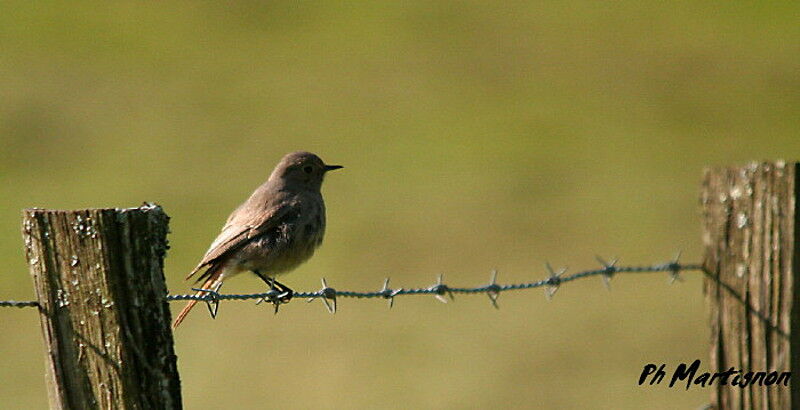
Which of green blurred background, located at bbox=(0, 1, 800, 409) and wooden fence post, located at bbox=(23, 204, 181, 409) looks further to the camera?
green blurred background, located at bbox=(0, 1, 800, 409)

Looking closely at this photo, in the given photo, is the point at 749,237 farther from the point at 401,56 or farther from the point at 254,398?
the point at 401,56

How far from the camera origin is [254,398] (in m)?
16.3

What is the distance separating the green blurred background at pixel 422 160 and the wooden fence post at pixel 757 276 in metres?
8.75

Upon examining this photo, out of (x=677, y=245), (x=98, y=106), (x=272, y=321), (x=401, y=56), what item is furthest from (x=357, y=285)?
(x=401, y=56)

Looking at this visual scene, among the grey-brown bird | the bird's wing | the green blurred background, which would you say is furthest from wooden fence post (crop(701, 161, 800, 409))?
the green blurred background

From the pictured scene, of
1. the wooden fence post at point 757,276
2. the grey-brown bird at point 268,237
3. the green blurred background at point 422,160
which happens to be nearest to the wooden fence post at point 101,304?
the wooden fence post at point 757,276

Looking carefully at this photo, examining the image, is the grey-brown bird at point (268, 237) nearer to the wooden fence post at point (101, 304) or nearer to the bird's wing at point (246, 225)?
the bird's wing at point (246, 225)

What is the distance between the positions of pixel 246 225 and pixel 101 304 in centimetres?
366

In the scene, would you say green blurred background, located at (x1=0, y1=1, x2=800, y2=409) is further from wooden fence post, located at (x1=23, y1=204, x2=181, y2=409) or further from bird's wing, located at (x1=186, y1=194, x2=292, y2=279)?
wooden fence post, located at (x1=23, y1=204, x2=181, y2=409)

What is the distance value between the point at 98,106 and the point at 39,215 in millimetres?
30880

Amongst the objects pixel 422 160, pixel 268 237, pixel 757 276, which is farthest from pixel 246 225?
pixel 422 160

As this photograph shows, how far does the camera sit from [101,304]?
11.4 ft

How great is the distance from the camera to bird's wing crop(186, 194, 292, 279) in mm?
6980

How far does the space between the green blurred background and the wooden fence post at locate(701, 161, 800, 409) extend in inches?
344
